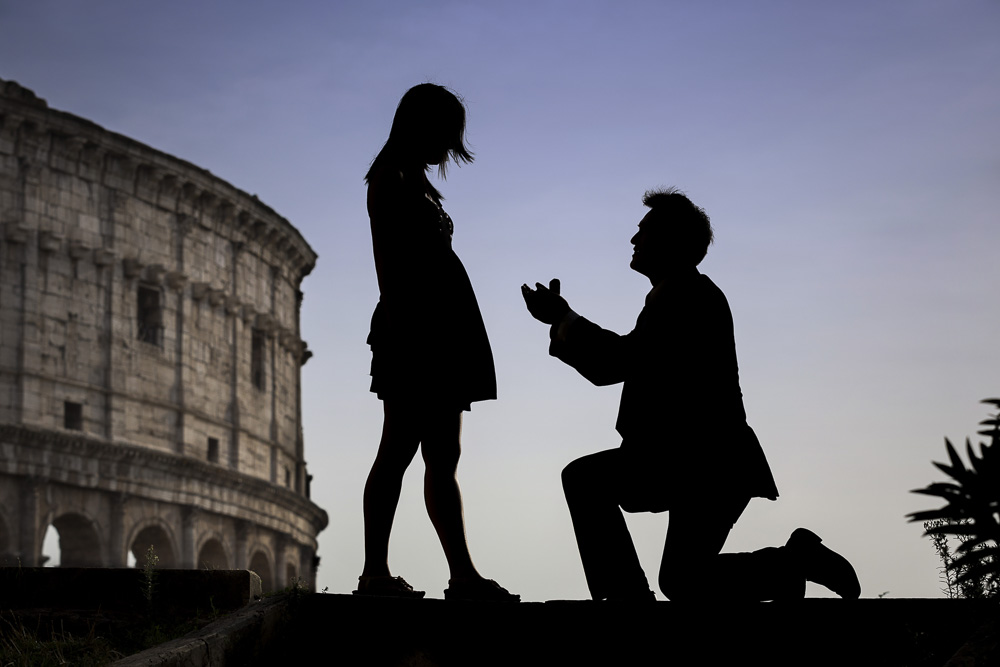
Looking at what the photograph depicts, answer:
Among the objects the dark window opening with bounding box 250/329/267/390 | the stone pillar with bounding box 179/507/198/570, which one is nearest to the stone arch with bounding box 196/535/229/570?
the stone pillar with bounding box 179/507/198/570

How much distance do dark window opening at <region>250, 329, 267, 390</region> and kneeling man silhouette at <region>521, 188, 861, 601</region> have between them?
3709 cm

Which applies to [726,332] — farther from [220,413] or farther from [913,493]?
[220,413]

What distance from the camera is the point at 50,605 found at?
225 inches

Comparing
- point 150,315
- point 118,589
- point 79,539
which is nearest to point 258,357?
point 150,315

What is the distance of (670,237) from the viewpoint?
16.4 feet

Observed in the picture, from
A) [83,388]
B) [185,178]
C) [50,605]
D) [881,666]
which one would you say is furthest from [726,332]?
[185,178]

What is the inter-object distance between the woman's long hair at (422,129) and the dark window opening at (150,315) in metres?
31.9

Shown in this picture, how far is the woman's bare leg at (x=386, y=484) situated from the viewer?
5.40m

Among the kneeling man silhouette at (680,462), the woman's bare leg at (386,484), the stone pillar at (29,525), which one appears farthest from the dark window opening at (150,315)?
the kneeling man silhouette at (680,462)

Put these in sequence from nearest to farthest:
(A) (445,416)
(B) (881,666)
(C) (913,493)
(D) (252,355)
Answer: (C) (913,493)
(B) (881,666)
(A) (445,416)
(D) (252,355)

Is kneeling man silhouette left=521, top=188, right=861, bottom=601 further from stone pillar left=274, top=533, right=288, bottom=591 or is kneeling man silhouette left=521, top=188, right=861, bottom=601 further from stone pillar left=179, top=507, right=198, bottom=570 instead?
stone pillar left=274, top=533, right=288, bottom=591

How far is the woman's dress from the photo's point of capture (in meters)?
5.46

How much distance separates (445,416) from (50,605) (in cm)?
182

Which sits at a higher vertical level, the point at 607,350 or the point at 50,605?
the point at 607,350
